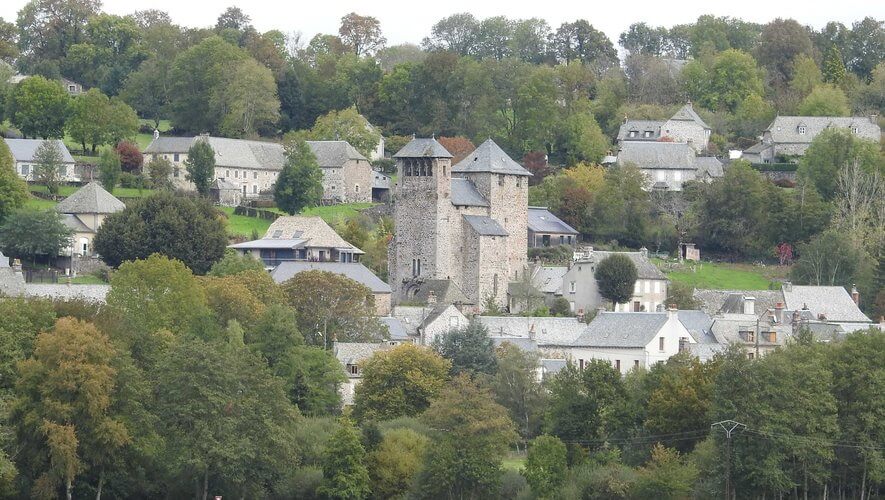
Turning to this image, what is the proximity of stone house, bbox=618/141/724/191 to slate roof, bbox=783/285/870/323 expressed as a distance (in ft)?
86.5

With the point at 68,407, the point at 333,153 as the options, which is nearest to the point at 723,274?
the point at 333,153

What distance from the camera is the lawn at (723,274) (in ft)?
367

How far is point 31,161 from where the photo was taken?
408 ft

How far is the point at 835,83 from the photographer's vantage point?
6176 inches

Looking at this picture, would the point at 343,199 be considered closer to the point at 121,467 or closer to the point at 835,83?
the point at 835,83

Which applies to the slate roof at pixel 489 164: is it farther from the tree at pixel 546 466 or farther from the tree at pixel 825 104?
the tree at pixel 825 104

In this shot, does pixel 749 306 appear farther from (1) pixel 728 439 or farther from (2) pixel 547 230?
(1) pixel 728 439

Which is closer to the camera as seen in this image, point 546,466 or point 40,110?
point 546,466

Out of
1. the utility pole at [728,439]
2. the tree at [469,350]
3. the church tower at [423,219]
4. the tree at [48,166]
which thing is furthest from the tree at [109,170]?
the utility pole at [728,439]

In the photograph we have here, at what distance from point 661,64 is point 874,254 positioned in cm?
5207

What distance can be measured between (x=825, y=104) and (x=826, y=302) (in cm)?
4754

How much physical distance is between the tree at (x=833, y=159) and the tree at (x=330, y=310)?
41.6 m

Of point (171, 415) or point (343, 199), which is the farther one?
point (343, 199)

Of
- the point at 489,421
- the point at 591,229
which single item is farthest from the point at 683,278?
the point at 489,421
